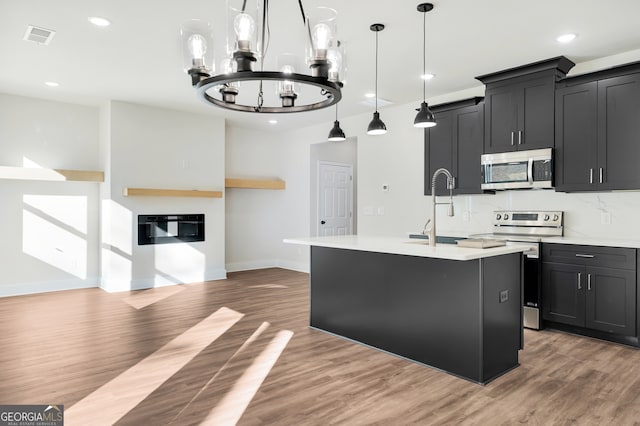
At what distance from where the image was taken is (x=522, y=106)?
461 centimetres

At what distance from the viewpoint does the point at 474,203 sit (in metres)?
5.45

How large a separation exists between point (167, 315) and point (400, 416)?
10.4 feet

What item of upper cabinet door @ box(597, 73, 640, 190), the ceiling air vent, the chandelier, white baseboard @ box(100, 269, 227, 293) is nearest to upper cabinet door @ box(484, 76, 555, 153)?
upper cabinet door @ box(597, 73, 640, 190)

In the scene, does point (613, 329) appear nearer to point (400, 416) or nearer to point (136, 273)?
point (400, 416)

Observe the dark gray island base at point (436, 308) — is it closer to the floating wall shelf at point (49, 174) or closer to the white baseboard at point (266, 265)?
the white baseboard at point (266, 265)

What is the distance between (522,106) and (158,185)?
203 inches

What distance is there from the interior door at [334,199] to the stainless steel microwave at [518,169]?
3.64 meters

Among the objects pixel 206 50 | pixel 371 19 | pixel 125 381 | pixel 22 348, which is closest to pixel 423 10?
pixel 371 19

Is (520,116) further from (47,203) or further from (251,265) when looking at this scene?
(47,203)

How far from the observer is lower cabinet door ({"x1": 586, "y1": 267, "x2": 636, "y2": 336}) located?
147 inches

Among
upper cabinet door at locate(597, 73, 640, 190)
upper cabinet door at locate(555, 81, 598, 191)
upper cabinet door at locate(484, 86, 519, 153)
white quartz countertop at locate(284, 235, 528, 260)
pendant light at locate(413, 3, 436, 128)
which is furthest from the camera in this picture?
upper cabinet door at locate(484, 86, 519, 153)

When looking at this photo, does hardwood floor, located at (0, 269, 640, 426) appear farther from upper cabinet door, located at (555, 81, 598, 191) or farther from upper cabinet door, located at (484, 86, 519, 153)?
upper cabinet door, located at (484, 86, 519, 153)

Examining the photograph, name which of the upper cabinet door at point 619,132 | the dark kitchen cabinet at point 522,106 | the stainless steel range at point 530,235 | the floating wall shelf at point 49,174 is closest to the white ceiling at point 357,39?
the dark kitchen cabinet at point 522,106

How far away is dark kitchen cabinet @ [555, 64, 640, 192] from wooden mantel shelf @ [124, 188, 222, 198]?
496 cm
